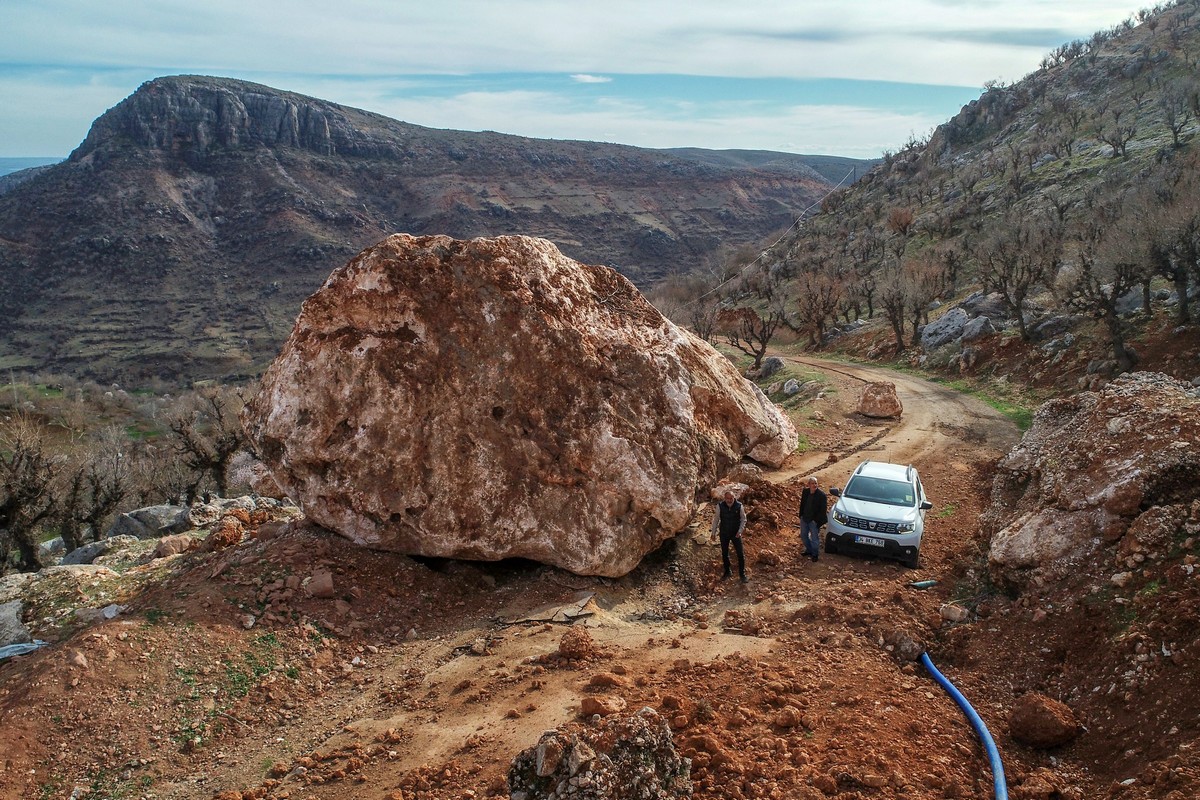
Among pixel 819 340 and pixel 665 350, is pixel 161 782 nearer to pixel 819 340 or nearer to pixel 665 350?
pixel 665 350

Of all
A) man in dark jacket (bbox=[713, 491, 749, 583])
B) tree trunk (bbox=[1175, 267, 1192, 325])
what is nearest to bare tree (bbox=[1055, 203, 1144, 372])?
tree trunk (bbox=[1175, 267, 1192, 325])

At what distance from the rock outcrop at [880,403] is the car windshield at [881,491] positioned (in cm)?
1118

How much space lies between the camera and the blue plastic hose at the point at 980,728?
253 inches

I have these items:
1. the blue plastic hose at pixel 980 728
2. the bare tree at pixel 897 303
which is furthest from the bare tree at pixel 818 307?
the blue plastic hose at pixel 980 728

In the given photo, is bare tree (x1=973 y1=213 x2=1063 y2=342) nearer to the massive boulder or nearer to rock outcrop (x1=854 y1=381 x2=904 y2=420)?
rock outcrop (x1=854 y1=381 x2=904 y2=420)

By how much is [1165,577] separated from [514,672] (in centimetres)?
763

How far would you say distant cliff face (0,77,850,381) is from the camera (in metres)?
91.1

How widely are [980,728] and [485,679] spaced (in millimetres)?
5490

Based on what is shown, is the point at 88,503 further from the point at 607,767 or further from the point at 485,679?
the point at 607,767

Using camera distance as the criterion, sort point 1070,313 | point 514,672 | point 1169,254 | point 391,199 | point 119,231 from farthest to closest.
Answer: point 391,199, point 119,231, point 1070,313, point 1169,254, point 514,672

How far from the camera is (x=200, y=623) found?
9.51 m

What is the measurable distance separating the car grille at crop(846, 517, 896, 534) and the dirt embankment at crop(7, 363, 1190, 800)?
0.62 m

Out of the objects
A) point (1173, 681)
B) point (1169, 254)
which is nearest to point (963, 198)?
point (1169, 254)

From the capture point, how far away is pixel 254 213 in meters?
116
